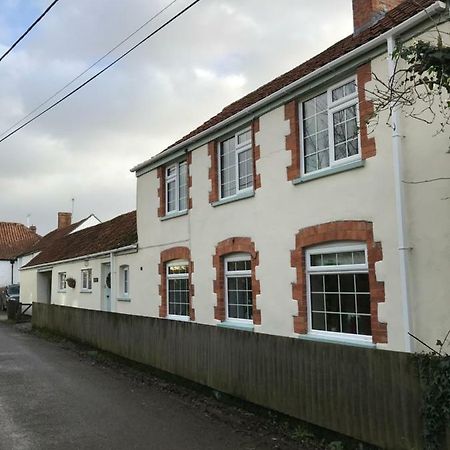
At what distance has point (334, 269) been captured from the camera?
29.0ft

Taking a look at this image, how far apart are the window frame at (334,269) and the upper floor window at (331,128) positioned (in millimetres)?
1391

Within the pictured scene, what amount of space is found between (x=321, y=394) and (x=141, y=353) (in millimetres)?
6376

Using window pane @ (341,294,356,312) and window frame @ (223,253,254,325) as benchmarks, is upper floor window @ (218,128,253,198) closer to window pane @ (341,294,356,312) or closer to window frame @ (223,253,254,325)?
window frame @ (223,253,254,325)

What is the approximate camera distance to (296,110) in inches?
386

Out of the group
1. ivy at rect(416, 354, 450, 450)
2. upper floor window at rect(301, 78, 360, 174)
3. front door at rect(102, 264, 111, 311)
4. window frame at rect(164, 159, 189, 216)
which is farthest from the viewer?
front door at rect(102, 264, 111, 311)

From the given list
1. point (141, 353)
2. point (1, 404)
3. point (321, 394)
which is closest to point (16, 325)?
point (141, 353)

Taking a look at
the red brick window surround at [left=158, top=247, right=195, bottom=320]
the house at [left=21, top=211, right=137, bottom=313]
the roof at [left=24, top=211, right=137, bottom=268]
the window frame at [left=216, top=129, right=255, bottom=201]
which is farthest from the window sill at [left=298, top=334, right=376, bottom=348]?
the roof at [left=24, top=211, right=137, bottom=268]

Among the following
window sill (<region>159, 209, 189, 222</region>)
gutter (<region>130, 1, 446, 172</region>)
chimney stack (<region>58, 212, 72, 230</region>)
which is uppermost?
chimney stack (<region>58, 212, 72, 230</region>)

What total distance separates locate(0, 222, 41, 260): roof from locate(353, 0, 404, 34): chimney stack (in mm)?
42868

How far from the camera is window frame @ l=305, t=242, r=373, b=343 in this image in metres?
8.29

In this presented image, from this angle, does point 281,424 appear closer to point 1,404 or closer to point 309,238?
point 309,238

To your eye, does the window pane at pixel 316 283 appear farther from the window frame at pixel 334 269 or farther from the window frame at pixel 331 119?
the window frame at pixel 331 119

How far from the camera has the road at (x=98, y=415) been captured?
6.78 meters

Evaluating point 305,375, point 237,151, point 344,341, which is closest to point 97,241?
point 237,151
